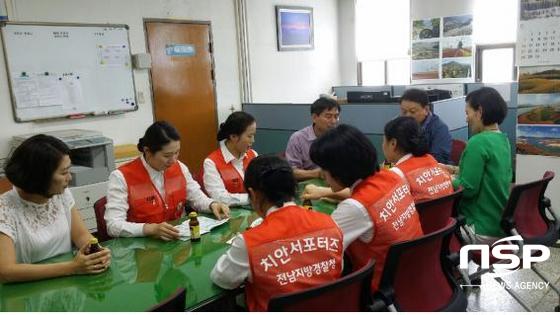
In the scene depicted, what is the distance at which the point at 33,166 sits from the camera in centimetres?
180

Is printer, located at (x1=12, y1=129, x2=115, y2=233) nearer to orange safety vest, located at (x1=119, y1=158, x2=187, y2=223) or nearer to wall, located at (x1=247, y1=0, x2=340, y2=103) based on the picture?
orange safety vest, located at (x1=119, y1=158, x2=187, y2=223)

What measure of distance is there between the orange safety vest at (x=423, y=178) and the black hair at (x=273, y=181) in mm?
828

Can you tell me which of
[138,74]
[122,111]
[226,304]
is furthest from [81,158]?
[226,304]

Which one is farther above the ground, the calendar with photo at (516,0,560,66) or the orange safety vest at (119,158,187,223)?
the calendar with photo at (516,0,560,66)

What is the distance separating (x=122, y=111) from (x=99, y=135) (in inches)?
29.3

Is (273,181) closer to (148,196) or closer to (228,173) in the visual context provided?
(148,196)

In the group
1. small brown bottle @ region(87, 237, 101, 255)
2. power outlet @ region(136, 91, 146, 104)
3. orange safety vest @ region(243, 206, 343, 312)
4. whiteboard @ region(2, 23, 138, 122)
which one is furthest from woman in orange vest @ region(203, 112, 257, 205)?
power outlet @ region(136, 91, 146, 104)

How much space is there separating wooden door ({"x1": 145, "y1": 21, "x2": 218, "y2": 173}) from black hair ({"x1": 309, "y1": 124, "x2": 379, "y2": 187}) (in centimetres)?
360

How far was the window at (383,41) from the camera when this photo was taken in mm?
7266

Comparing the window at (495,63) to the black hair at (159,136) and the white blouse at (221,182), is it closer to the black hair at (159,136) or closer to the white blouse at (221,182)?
the white blouse at (221,182)

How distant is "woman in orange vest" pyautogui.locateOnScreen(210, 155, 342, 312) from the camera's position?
1431 millimetres

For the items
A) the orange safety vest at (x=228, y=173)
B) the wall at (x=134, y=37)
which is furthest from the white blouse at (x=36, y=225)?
the wall at (x=134, y=37)

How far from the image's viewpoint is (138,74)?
482cm

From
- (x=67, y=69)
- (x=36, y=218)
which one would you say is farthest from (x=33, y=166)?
(x=67, y=69)
